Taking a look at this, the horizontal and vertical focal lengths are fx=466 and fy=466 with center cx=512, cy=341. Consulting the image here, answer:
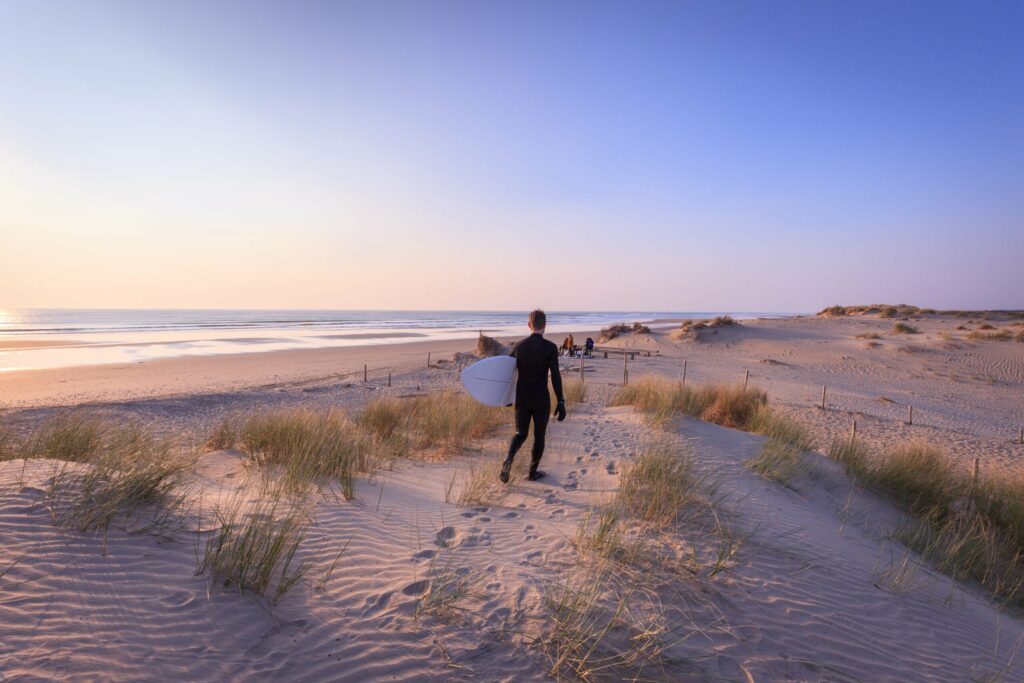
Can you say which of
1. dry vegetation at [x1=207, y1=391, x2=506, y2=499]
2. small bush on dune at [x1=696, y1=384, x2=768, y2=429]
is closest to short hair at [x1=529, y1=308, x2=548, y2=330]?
dry vegetation at [x1=207, y1=391, x2=506, y2=499]

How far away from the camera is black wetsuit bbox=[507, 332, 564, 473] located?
580 cm

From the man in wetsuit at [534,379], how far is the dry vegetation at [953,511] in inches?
178

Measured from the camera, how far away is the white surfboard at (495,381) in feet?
20.6

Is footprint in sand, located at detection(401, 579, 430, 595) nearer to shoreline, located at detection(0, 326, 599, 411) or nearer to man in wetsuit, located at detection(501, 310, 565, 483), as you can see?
man in wetsuit, located at detection(501, 310, 565, 483)

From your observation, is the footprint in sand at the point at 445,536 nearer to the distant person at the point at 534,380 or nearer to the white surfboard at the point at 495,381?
the distant person at the point at 534,380

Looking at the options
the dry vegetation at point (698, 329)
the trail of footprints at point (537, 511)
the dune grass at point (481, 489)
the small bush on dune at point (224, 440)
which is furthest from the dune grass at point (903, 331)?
the small bush on dune at point (224, 440)

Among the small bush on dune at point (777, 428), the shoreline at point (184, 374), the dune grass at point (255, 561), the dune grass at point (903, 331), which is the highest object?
the dune grass at point (903, 331)

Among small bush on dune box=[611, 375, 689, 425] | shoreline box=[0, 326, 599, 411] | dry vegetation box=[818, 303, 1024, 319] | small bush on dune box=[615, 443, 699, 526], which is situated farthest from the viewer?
dry vegetation box=[818, 303, 1024, 319]

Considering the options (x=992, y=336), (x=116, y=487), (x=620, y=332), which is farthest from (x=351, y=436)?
(x=992, y=336)

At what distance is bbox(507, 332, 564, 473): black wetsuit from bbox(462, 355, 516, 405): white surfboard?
0.93 ft

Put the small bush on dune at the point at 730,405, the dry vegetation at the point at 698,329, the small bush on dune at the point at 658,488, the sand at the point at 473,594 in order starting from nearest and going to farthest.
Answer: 1. the sand at the point at 473,594
2. the small bush on dune at the point at 658,488
3. the small bush on dune at the point at 730,405
4. the dry vegetation at the point at 698,329

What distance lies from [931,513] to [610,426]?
15.9ft

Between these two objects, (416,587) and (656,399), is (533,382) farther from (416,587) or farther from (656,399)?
(656,399)

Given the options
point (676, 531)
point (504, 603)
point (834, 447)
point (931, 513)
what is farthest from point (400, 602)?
point (834, 447)
